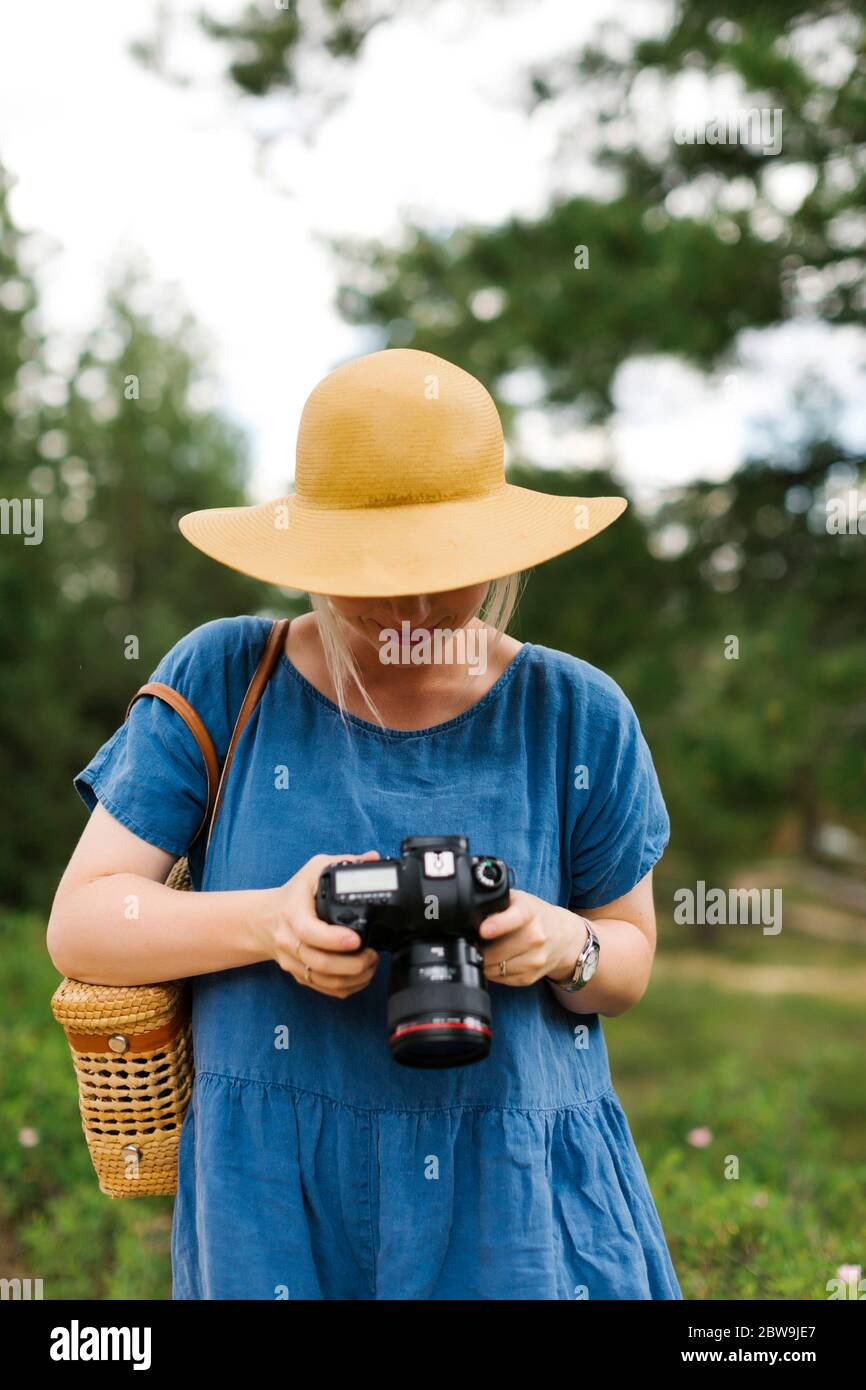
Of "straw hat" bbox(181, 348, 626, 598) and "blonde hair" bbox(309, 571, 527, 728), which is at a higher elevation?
"straw hat" bbox(181, 348, 626, 598)

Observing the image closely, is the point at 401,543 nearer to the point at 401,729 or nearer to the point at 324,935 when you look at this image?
the point at 401,729

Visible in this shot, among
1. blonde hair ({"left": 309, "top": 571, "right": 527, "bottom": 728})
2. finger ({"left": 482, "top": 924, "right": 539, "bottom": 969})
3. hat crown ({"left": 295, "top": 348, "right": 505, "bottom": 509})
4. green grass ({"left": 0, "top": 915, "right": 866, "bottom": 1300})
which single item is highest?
hat crown ({"left": 295, "top": 348, "right": 505, "bottom": 509})

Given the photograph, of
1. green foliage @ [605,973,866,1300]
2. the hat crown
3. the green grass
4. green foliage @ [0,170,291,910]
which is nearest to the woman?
the hat crown

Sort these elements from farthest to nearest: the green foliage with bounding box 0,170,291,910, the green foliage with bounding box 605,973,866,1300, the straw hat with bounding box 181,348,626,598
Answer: the green foliage with bounding box 0,170,291,910 < the green foliage with bounding box 605,973,866,1300 < the straw hat with bounding box 181,348,626,598

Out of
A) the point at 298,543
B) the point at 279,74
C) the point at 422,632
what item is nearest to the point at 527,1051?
the point at 422,632

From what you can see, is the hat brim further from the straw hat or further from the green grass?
the green grass

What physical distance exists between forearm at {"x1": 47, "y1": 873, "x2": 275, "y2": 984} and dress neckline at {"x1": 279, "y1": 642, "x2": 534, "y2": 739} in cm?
24

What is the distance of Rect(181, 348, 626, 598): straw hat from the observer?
1.42 metres

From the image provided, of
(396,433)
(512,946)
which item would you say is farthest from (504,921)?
(396,433)

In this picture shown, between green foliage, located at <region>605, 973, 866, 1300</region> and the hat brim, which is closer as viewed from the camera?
the hat brim

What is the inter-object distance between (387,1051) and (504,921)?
0.23 metres

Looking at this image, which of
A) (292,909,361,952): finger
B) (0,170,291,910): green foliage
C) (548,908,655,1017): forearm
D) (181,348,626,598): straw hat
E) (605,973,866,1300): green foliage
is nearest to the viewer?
(292,909,361,952): finger
